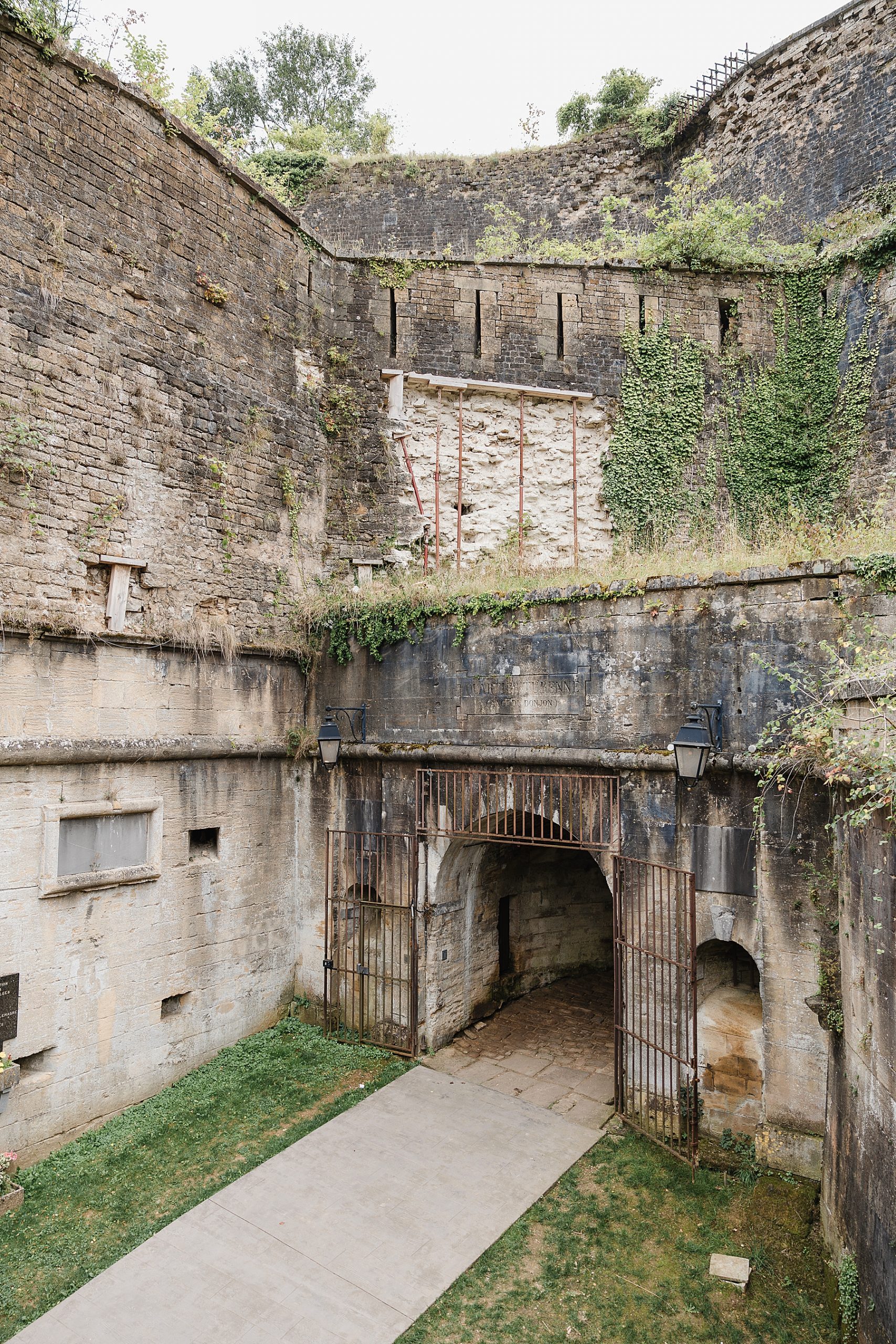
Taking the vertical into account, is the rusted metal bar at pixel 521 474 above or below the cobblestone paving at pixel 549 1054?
above

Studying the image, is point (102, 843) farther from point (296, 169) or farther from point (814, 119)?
point (296, 169)

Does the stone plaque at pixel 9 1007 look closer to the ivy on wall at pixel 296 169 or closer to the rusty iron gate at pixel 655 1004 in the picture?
the rusty iron gate at pixel 655 1004

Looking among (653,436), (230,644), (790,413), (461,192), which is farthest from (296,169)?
(230,644)

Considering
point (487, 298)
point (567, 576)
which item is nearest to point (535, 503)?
point (487, 298)

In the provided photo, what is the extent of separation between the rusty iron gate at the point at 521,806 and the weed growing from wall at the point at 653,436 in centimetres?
563

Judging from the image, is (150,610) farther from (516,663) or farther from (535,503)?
(535,503)

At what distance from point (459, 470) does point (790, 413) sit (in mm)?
5307

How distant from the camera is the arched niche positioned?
21.5ft

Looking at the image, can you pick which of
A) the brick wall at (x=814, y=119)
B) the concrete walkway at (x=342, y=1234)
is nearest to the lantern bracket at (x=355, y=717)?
the concrete walkway at (x=342, y=1234)

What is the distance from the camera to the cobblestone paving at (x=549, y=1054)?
7.75 meters

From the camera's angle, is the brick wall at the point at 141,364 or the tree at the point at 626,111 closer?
the brick wall at the point at 141,364

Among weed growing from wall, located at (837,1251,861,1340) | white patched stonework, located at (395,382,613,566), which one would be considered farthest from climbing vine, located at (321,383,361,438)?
weed growing from wall, located at (837,1251,861,1340)

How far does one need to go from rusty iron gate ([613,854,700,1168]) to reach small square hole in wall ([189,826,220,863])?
428 cm

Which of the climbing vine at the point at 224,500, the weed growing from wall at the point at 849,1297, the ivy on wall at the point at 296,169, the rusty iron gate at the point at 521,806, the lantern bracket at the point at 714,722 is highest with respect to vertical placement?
the ivy on wall at the point at 296,169
